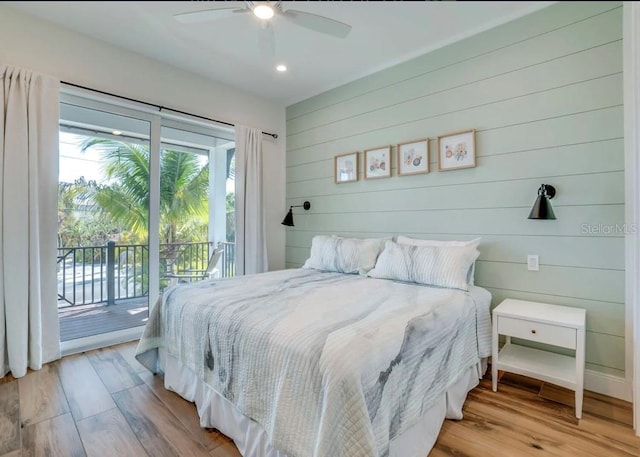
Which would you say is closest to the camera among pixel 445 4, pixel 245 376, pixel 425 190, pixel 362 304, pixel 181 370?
pixel 445 4

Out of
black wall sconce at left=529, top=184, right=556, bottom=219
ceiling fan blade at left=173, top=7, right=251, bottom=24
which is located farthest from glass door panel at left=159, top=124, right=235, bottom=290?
black wall sconce at left=529, top=184, right=556, bottom=219

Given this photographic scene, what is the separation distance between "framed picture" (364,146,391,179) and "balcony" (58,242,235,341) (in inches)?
80.8

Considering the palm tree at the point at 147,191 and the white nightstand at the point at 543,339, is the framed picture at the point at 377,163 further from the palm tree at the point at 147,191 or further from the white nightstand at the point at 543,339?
the palm tree at the point at 147,191

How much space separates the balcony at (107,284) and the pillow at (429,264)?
2.14 meters

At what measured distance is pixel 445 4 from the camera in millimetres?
603

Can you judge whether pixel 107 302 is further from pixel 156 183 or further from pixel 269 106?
pixel 269 106

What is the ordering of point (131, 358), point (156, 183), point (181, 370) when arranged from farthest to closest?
point (156, 183) → point (131, 358) → point (181, 370)

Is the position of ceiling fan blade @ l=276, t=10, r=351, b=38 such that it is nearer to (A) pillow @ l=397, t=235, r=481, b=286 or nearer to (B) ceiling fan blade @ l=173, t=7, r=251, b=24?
(B) ceiling fan blade @ l=173, t=7, r=251, b=24

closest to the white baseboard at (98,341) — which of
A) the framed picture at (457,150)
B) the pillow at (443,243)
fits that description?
the pillow at (443,243)

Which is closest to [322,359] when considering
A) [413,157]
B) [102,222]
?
[413,157]

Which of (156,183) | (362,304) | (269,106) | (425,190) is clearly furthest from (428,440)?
(269,106)

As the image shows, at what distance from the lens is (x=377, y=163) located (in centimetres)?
316

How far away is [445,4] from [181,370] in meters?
2.22

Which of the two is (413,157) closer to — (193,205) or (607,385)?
(607,385)
